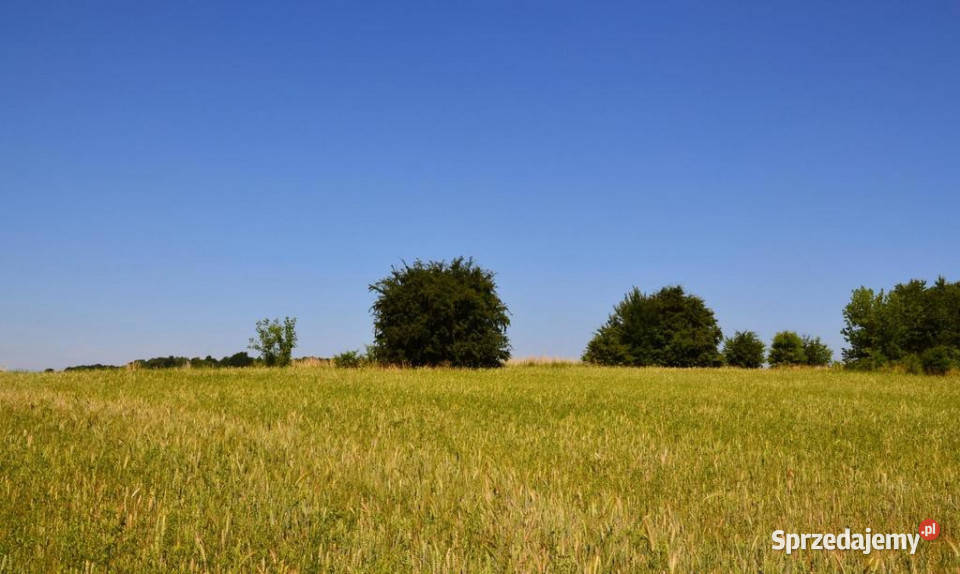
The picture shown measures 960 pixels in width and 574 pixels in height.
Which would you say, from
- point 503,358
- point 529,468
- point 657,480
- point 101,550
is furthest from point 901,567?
point 503,358

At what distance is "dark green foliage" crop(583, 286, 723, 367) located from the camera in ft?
151

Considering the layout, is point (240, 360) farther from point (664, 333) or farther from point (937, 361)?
point (937, 361)

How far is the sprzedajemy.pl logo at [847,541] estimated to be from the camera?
4.09 meters

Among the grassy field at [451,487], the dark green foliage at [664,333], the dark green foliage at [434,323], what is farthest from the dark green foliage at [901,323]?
the grassy field at [451,487]

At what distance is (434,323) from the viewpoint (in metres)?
30.8

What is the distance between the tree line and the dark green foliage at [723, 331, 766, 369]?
0.08 meters

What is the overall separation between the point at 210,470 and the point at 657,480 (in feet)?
13.6

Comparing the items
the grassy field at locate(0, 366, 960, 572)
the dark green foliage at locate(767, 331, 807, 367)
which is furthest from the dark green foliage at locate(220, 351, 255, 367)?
the dark green foliage at locate(767, 331, 807, 367)

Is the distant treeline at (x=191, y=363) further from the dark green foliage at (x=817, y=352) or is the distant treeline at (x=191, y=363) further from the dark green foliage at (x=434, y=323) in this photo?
the dark green foliage at (x=817, y=352)

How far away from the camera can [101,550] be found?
364cm

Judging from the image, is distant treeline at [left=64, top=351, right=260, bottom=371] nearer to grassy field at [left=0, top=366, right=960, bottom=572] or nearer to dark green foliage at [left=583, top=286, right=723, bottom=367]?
grassy field at [left=0, top=366, right=960, bottom=572]

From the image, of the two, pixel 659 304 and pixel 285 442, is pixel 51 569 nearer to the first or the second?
pixel 285 442

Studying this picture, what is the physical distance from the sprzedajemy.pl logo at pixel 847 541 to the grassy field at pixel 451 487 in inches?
3.7

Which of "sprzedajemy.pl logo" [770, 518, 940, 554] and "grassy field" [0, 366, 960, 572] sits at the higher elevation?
"grassy field" [0, 366, 960, 572]
